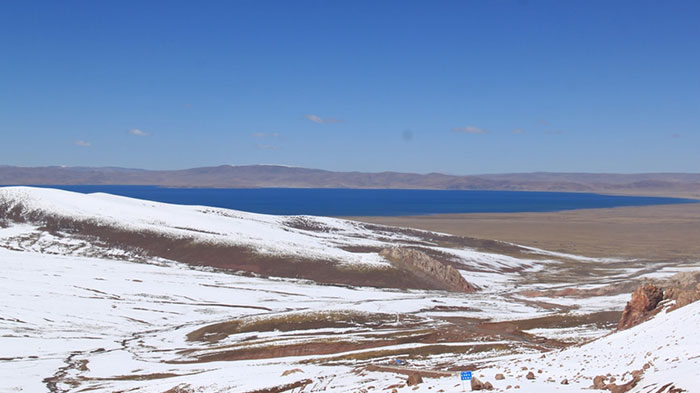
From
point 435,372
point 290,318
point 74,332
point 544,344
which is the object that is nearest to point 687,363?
point 435,372

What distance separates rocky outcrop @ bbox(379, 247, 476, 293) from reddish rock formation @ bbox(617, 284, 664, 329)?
180 feet

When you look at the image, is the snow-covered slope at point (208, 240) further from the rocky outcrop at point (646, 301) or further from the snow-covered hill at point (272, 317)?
the rocky outcrop at point (646, 301)

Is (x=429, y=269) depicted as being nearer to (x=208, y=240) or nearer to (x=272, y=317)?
(x=208, y=240)

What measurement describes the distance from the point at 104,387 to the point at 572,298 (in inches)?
2210

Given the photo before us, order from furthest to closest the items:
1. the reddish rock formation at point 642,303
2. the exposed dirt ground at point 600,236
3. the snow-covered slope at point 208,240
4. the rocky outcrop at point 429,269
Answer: the exposed dirt ground at point 600,236 → the snow-covered slope at point 208,240 → the rocky outcrop at point 429,269 → the reddish rock formation at point 642,303

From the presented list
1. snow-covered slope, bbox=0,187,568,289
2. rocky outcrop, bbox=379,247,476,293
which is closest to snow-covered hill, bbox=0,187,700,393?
snow-covered slope, bbox=0,187,568,289

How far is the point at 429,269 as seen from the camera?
9212cm

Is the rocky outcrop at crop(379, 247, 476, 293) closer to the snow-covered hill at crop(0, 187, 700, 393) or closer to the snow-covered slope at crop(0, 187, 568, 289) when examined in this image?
the snow-covered slope at crop(0, 187, 568, 289)

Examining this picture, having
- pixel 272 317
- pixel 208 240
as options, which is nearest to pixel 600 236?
pixel 208 240

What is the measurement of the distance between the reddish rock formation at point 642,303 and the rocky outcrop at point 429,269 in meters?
54.8

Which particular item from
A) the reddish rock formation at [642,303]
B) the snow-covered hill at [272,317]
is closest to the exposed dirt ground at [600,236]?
the snow-covered hill at [272,317]

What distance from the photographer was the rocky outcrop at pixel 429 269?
88.2 metres

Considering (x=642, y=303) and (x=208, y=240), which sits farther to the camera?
(x=208, y=240)

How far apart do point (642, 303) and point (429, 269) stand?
2385 inches
